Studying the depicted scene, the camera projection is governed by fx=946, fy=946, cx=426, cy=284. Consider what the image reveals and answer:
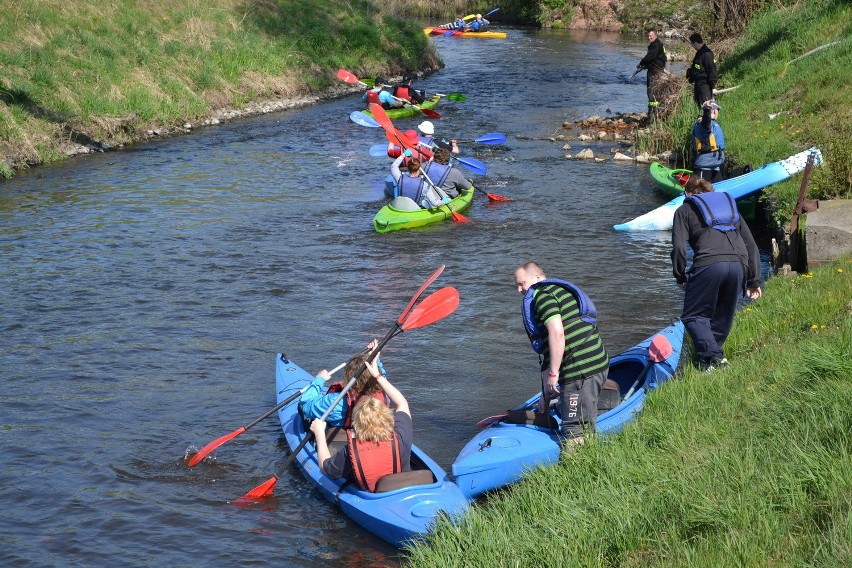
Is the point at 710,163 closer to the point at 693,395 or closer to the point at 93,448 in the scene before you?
the point at 693,395

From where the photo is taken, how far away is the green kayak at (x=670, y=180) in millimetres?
13099

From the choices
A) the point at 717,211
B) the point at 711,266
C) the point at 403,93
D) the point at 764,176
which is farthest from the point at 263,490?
the point at 403,93

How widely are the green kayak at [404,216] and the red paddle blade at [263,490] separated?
6.71 m

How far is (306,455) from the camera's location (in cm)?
639

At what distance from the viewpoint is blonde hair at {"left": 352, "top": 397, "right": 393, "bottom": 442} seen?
17.9 ft

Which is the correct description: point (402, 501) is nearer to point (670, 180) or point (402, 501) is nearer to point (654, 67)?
point (670, 180)

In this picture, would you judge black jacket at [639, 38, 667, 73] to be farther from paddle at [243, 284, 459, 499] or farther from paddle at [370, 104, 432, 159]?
paddle at [243, 284, 459, 499]

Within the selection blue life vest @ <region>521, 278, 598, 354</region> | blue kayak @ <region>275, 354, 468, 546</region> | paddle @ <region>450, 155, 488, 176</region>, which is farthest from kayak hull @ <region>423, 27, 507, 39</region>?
blue kayak @ <region>275, 354, 468, 546</region>

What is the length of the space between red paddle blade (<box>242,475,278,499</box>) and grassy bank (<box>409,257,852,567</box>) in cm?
162

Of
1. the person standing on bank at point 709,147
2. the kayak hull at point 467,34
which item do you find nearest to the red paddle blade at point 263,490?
the person standing on bank at point 709,147

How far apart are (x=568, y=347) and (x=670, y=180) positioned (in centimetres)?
839

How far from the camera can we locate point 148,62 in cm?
1980

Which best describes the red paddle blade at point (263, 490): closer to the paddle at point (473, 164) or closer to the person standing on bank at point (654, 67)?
the paddle at point (473, 164)

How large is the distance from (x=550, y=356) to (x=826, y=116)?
8600 millimetres
